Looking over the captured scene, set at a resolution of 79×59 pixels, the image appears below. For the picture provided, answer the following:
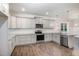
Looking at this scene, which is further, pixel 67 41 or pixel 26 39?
pixel 67 41

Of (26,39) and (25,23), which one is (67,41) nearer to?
(26,39)

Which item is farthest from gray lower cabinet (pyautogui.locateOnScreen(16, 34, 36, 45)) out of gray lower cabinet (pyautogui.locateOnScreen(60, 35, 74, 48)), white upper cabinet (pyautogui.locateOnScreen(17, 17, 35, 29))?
gray lower cabinet (pyautogui.locateOnScreen(60, 35, 74, 48))

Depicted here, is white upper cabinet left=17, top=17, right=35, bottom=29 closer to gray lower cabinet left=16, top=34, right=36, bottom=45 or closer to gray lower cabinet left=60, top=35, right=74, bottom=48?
gray lower cabinet left=16, top=34, right=36, bottom=45

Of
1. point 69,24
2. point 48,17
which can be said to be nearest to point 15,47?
point 48,17

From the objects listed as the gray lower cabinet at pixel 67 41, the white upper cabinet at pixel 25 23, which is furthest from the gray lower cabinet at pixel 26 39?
the gray lower cabinet at pixel 67 41

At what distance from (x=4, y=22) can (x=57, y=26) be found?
1.47 meters

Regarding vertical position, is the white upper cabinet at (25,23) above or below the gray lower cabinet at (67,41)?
above

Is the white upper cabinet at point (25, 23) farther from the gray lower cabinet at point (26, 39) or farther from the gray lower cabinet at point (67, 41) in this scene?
the gray lower cabinet at point (67, 41)

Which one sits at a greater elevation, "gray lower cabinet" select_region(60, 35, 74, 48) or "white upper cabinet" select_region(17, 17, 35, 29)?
"white upper cabinet" select_region(17, 17, 35, 29)

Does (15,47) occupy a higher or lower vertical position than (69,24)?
lower

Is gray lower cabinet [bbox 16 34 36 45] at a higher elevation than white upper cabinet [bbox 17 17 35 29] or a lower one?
lower

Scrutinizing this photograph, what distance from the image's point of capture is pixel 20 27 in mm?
2648

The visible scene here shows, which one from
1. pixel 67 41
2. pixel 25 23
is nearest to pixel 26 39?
pixel 25 23

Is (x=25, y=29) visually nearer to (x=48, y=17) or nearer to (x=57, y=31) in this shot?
(x=48, y=17)
